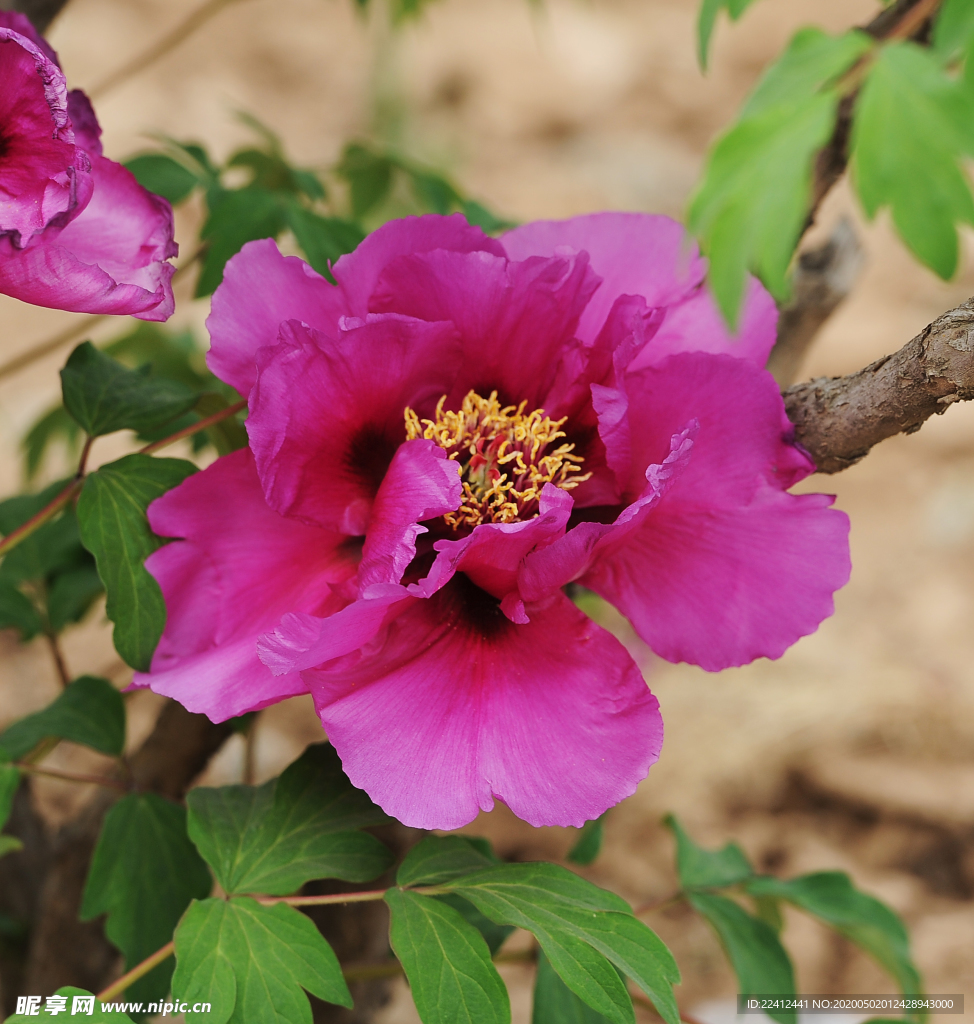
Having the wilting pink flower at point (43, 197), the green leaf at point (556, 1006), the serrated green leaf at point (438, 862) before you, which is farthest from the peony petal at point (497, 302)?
the green leaf at point (556, 1006)

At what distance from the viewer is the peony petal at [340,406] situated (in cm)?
40

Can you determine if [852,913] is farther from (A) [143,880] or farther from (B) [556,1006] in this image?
(A) [143,880]

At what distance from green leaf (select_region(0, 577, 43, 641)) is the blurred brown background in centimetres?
6

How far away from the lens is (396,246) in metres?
0.43

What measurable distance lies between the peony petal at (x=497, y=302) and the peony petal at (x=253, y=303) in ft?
0.11

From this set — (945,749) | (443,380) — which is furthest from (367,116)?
(443,380)

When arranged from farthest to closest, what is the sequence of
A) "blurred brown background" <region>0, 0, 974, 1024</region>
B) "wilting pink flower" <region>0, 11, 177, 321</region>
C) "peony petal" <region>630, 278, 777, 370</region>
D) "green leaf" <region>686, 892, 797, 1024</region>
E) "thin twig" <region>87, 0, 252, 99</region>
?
1. "blurred brown background" <region>0, 0, 974, 1024</region>
2. "thin twig" <region>87, 0, 252, 99</region>
3. "green leaf" <region>686, 892, 797, 1024</region>
4. "peony petal" <region>630, 278, 777, 370</region>
5. "wilting pink flower" <region>0, 11, 177, 321</region>

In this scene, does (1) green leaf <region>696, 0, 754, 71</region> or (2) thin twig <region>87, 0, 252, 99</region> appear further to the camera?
(2) thin twig <region>87, 0, 252, 99</region>

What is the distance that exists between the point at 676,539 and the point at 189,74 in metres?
3.08

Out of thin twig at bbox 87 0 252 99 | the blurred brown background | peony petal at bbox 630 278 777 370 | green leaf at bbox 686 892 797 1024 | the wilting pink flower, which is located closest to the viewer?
the wilting pink flower

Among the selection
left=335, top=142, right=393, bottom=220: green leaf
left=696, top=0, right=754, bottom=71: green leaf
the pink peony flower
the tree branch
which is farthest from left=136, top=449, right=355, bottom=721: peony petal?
left=335, top=142, right=393, bottom=220: green leaf

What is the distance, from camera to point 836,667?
1705mm

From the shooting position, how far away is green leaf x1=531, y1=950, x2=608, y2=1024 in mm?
522

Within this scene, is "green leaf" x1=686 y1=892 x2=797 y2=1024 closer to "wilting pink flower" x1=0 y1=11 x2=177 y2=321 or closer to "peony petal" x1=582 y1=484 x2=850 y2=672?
"peony petal" x1=582 y1=484 x2=850 y2=672
